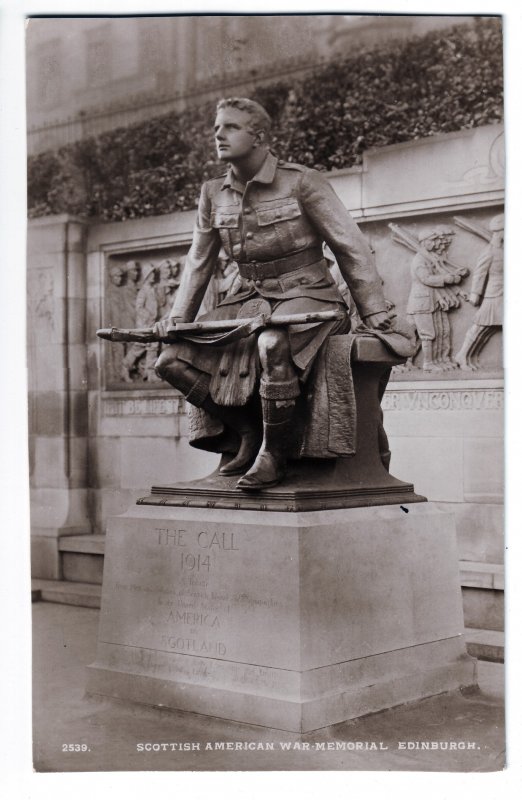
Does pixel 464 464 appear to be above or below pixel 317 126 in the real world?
below

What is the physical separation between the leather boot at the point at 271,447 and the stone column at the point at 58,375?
5047 mm

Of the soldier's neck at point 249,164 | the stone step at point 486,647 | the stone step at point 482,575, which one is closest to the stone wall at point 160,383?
the stone step at point 482,575

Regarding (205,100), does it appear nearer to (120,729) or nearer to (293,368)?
(293,368)

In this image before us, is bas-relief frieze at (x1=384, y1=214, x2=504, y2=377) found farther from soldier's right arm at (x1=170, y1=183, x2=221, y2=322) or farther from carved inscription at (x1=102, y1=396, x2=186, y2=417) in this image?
soldier's right arm at (x1=170, y1=183, x2=221, y2=322)

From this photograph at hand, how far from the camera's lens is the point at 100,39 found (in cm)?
712

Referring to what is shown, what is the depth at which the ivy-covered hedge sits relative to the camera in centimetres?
846

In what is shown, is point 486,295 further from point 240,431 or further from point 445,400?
point 240,431

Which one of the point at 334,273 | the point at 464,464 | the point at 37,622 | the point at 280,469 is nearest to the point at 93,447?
the point at 37,622

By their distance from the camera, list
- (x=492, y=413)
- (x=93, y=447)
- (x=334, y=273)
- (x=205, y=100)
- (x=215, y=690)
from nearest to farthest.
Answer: (x=215, y=690) → (x=492, y=413) → (x=334, y=273) → (x=205, y=100) → (x=93, y=447)

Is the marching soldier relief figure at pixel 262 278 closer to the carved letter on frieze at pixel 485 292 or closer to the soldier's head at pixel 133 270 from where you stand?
the carved letter on frieze at pixel 485 292

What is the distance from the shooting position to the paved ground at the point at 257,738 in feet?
16.2

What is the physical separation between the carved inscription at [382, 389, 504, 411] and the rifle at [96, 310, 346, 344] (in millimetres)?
2626

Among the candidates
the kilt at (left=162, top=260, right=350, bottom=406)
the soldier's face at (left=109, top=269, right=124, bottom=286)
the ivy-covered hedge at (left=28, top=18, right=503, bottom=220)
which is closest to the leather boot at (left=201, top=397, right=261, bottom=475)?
the kilt at (left=162, top=260, right=350, bottom=406)

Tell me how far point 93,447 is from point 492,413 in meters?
4.14
